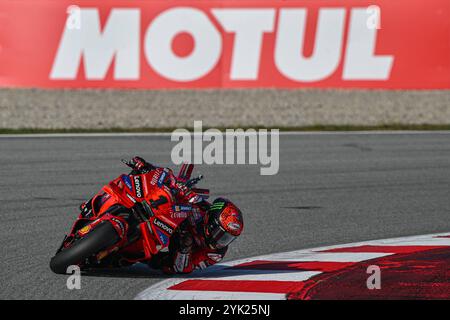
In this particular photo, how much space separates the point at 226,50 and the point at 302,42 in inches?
52.7

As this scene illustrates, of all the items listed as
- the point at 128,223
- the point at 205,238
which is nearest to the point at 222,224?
the point at 205,238

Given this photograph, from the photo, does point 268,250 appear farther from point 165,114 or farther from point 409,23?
A: point 409,23

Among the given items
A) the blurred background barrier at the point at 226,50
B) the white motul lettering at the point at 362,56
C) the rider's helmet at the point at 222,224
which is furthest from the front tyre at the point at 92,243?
the white motul lettering at the point at 362,56

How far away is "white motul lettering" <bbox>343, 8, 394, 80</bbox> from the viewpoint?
19266 mm

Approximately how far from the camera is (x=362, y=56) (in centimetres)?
1931

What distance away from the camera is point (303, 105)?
1988 cm

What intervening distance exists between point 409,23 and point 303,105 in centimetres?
238

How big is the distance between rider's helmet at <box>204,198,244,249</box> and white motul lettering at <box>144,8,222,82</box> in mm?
12075

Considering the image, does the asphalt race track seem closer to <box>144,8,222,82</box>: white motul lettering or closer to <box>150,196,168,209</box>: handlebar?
<box>150,196,168,209</box>: handlebar

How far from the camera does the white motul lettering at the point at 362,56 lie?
19.3m

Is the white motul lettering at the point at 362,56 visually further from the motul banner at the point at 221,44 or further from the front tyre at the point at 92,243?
the front tyre at the point at 92,243

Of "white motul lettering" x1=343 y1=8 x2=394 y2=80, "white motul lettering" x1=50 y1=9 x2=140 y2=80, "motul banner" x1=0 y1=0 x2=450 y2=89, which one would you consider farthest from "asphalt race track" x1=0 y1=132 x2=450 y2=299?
"white motul lettering" x1=50 y1=9 x2=140 y2=80

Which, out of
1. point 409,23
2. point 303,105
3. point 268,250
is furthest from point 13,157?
point 409,23

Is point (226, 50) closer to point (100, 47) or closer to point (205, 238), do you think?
point (100, 47)
